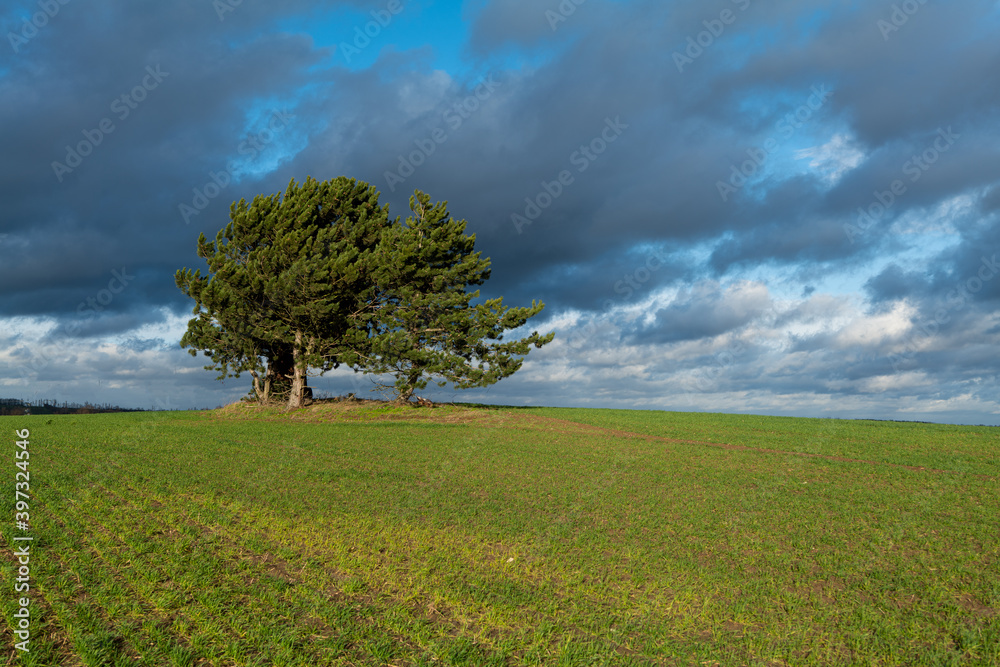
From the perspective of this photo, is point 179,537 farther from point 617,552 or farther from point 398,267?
point 398,267

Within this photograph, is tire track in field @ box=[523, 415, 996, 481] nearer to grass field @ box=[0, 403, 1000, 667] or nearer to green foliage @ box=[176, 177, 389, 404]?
grass field @ box=[0, 403, 1000, 667]

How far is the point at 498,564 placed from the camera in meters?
8.12

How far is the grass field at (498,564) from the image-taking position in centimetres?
584

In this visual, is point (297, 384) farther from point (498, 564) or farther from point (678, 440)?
point (498, 564)

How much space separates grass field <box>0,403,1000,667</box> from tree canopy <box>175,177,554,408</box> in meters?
18.1

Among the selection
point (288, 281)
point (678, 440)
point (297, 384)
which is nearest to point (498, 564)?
point (678, 440)

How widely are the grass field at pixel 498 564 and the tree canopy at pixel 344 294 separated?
59.5 ft

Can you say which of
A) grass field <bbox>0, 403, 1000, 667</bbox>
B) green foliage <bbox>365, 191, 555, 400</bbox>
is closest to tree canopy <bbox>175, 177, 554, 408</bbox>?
green foliage <bbox>365, 191, 555, 400</bbox>

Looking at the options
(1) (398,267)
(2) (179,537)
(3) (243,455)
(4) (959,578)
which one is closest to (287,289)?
(1) (398,267)

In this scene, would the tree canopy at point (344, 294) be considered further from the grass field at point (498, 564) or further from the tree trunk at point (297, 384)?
the grass field at point (498, 564)

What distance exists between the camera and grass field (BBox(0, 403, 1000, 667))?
19.2 feet

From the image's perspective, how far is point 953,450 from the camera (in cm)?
2325

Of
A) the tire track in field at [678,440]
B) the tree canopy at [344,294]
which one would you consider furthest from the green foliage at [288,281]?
the tire track in field at [678,440]

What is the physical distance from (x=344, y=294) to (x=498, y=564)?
30242mm
